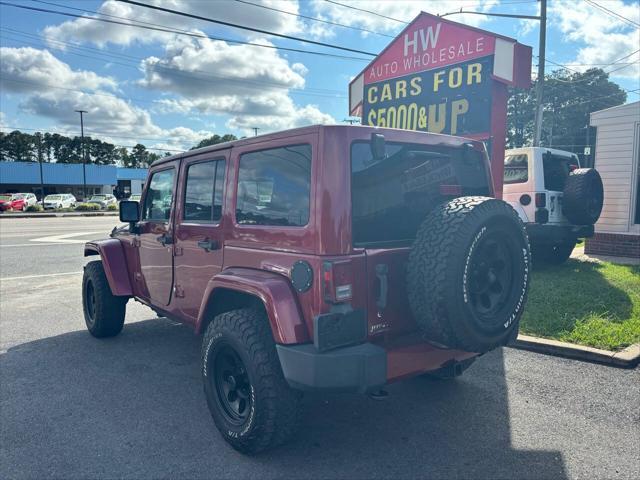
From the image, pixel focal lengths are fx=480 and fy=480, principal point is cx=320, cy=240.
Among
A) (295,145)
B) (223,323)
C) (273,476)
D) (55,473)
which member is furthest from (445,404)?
(55,473)

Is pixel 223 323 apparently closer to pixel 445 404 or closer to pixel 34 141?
pixel 445 404

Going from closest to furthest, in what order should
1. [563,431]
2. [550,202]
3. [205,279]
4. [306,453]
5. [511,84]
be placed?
[306,453]
[563,431]
[205,279]
[511,84]
[550,202]

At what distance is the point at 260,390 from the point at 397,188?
4.78 feet

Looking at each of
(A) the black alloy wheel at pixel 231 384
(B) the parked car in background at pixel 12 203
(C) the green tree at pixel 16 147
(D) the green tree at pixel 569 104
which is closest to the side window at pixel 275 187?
(A) the black alloy wheel at pixel 231 384

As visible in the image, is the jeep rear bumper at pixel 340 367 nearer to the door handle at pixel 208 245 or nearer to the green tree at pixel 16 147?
the door handle at pixel 208 245

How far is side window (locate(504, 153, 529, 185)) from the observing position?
8477mm

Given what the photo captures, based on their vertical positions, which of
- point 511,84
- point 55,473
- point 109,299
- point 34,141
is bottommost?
point 55,473

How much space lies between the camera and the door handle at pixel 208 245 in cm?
343

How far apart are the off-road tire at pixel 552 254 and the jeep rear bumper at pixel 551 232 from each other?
69cm

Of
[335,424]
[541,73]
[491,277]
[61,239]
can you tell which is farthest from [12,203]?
[491,277]

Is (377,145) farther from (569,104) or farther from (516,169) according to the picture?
Result: (569,104)

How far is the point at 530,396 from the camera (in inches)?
147

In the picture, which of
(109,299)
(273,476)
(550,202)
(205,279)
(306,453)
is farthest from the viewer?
(550,202)

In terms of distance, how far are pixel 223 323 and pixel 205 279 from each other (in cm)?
66
